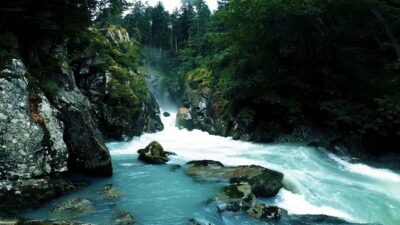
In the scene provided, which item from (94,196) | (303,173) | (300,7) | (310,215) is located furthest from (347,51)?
(94,196)

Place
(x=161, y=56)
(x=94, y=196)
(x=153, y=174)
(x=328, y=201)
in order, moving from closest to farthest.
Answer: (x=94, y=196), (x=328, y=201), (x=153, y=174), (x=161, y=56)

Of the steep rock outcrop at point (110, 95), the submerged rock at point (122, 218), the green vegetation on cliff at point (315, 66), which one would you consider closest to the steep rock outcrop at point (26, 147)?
the submerged rock at point (122, 218)

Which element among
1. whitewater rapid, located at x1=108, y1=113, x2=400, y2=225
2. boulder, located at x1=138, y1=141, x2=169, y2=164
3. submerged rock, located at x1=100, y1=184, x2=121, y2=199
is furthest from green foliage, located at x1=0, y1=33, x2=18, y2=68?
whitewater rapid, located at x1=108, y1=113, x2=400, y2=225

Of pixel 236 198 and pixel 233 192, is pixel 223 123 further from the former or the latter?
pixel 236 198

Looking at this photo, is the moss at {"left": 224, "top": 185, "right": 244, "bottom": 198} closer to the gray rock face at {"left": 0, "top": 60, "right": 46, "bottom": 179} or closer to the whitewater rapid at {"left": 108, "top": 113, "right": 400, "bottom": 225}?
the whitewater rapid at {"left": 108, "top": 113, "right": 400, "bottom": 225}

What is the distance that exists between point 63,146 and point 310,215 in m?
7.00

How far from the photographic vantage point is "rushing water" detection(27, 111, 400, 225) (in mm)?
8383

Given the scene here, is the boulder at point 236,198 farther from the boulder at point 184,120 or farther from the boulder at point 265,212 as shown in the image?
the boulder at point 184,120

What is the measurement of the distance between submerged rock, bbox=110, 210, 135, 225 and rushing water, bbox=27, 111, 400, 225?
17 centimetres

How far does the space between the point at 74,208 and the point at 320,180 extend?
28.3 ft

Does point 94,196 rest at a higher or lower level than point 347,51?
lower

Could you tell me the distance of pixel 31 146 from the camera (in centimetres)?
849

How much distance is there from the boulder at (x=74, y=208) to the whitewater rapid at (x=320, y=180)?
5126mm

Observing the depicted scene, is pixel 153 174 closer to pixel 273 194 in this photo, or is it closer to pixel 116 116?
pixel 273 194
